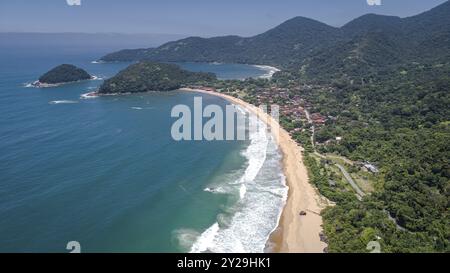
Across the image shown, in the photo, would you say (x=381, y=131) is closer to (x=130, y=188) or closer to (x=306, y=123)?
(x=306, y=123)

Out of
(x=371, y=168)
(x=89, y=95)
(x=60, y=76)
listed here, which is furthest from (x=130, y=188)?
(x=60, y=76)

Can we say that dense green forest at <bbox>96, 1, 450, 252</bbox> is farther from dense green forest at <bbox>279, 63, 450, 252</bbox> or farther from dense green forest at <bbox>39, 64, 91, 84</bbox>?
dense green forest at <bbox>39, 64, 91, 84</bbox>

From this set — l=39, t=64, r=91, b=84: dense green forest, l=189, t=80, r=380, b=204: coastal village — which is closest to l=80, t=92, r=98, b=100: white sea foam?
l=39, t=64, r=91, b=84: dense green forest

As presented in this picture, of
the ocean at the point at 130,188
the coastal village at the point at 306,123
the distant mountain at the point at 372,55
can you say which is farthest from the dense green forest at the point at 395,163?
→ the distant mountain at the point at 372,55

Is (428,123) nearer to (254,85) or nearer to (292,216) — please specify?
(292,216)
